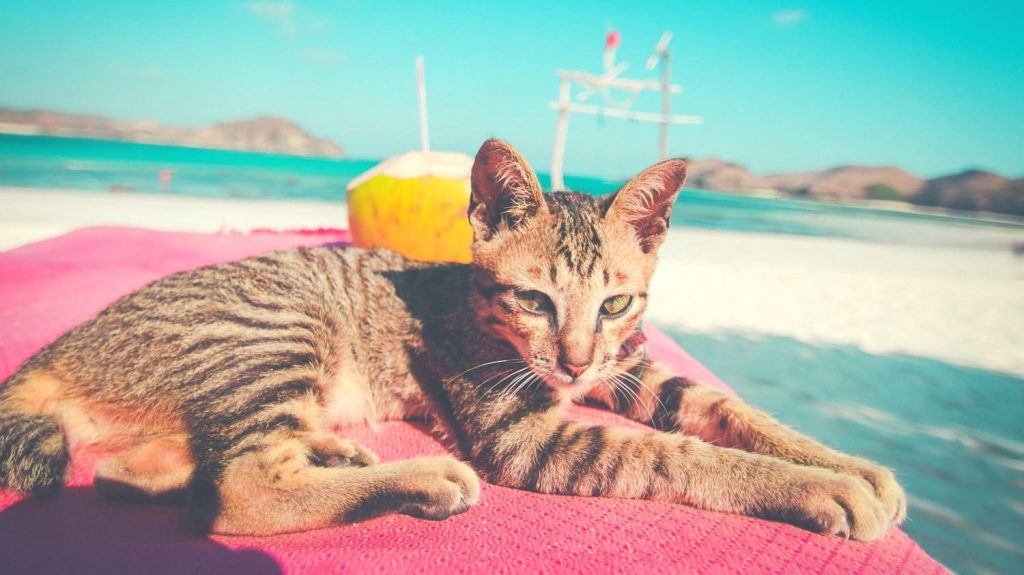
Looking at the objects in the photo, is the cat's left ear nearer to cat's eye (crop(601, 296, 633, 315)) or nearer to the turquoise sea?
cat's eye (crop(601, 296, 633, 315))

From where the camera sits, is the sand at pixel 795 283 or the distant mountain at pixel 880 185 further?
the distant mountain at pixel 880 185

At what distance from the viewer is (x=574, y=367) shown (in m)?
1.60

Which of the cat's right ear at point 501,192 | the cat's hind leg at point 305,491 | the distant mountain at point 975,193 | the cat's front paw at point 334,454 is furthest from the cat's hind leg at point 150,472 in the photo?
the distant mountain at point 975,193

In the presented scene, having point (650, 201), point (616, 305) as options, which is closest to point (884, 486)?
point (616, 305)

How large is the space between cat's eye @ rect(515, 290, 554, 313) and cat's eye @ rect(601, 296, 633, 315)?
19 centimetres

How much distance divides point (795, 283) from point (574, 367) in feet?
23.6

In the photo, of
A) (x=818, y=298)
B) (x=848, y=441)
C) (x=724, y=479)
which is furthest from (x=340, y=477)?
(x=818, y=298)

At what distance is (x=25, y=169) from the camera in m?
15.8

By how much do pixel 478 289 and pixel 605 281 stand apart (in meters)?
0.49

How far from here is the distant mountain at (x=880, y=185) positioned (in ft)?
133

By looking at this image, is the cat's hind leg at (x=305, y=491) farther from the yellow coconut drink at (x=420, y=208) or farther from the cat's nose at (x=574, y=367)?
the yellow coconut drink at (x=420, y=208)

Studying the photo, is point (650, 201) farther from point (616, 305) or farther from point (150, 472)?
point (150, 472)

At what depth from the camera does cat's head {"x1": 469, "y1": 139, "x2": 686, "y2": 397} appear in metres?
1.67

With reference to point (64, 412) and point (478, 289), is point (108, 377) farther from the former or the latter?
point (478, 289)
